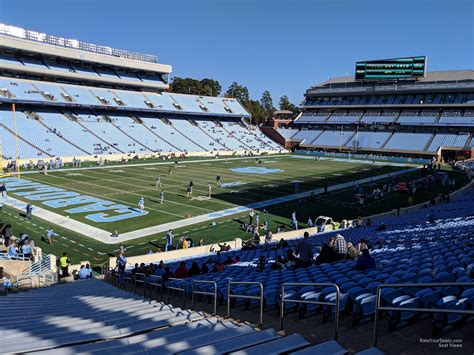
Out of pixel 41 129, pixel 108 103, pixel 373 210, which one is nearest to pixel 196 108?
pixel 108 103

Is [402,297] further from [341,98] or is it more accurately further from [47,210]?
[341,98]

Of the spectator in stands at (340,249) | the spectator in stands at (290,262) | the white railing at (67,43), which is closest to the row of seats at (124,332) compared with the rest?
the spectator in stands at (290,262)

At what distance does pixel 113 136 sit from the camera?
2397 inches

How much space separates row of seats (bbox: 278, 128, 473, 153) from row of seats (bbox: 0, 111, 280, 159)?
8.76 m

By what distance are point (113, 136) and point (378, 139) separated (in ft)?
156

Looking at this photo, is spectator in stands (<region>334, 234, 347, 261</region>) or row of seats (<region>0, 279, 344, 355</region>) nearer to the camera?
row of seats (<region>0, 279, 344, 355</region>)

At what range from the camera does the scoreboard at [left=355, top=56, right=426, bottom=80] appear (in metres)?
75.3

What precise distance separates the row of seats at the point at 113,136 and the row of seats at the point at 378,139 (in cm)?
876

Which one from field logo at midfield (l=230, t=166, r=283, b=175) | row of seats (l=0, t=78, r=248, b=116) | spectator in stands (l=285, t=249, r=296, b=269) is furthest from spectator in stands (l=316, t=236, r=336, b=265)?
row of seats (l=0, t=78, r=248, b=116)

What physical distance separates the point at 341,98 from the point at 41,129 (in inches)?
2421

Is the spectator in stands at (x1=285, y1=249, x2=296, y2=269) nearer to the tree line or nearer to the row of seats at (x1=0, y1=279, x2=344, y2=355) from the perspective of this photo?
the row of seats at (x1=0, y1=279, x2=344, y2=355)

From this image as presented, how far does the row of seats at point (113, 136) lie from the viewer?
170ft

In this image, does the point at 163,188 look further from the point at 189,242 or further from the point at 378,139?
the point at 378,139

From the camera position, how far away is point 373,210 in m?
29.6
